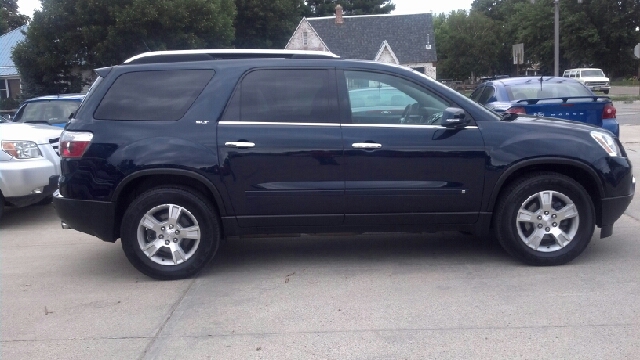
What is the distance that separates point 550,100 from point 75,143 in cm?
706

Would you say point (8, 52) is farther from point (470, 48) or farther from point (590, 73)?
point (470, 48)

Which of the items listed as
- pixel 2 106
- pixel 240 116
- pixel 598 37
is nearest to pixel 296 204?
pixel 240 116

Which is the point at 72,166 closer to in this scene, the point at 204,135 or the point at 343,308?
the point at 204,135

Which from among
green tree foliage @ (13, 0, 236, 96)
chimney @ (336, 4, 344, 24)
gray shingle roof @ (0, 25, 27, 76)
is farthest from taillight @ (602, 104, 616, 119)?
chimney @ (336, 4, 344, 24)

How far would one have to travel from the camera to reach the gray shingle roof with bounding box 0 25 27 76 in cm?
4309

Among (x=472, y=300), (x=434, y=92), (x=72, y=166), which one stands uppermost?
(x=434, y=92)

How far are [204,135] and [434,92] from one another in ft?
6.57

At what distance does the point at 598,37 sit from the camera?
201 feet

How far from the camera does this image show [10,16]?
7350 centimetres

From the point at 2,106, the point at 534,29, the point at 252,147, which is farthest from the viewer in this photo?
the point at 534,29

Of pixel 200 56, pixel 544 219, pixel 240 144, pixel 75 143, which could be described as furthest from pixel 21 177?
pixel 544 219

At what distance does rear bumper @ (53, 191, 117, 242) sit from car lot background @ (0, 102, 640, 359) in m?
0.49

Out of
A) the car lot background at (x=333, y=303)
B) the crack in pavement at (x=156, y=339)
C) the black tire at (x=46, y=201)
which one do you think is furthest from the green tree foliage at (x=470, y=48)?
the crack in pavement at (x=156, y=339)

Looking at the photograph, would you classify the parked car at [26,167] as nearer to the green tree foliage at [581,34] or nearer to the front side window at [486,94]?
the front side window at [486,94]
